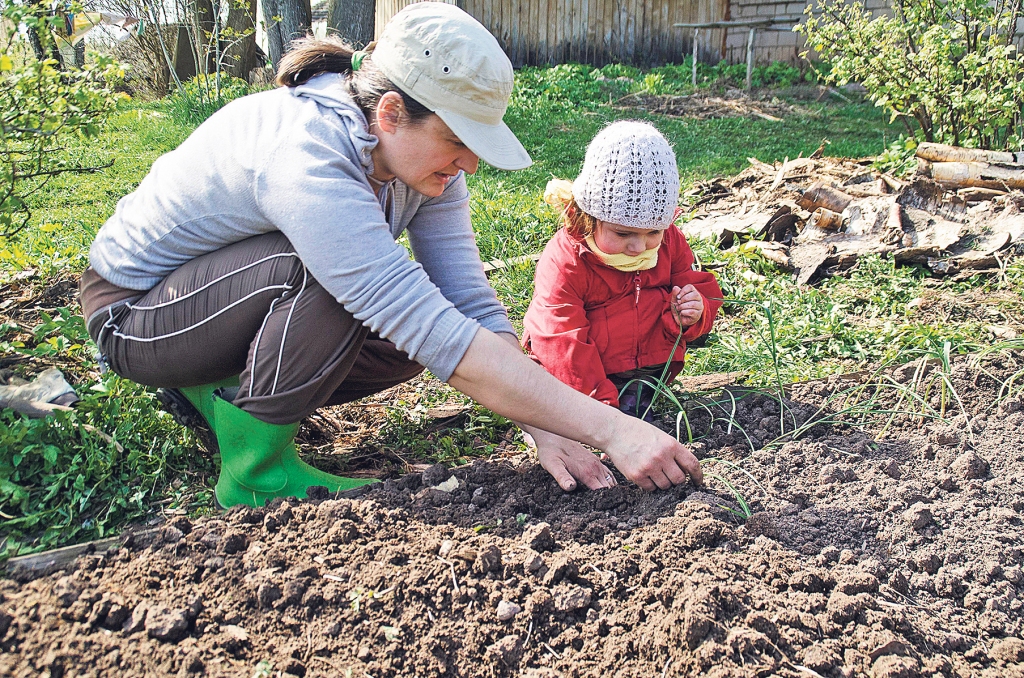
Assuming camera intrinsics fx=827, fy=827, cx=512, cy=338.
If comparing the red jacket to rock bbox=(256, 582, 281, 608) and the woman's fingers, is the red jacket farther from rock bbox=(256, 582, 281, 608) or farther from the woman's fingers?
rock bbox=(256, 582, 281, 608)

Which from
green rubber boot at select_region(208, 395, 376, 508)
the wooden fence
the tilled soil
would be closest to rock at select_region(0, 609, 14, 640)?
the tilled soil

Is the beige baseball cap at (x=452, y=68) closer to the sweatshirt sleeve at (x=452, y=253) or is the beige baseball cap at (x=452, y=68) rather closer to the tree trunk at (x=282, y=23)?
the sweatshirt sleeve at (x=452, y=253)

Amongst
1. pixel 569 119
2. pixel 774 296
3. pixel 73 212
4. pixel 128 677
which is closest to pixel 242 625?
pixel 128 677

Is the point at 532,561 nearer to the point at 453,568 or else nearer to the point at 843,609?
the point at 453,568

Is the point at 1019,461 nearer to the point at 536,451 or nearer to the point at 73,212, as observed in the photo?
the point at 536,451

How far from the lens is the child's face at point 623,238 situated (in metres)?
2.70

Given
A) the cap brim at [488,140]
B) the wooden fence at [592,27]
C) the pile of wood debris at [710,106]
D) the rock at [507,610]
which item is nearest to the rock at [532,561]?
the rock at [507,610]

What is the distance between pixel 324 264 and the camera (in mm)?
1929

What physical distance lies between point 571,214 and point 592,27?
10054 millimetres

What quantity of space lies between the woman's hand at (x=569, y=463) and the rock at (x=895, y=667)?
829 millimetres

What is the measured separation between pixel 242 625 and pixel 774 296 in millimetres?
2982

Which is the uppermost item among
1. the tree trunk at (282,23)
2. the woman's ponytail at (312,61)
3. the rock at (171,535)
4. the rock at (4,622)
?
the woman's ponytail at (312,61)

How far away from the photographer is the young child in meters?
2.60

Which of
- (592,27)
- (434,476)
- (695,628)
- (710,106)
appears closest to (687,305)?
(434,476)
